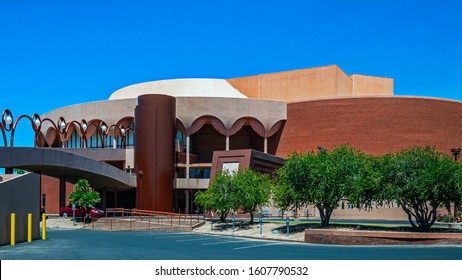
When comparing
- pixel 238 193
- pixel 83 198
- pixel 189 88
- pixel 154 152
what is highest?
pixel 189 88

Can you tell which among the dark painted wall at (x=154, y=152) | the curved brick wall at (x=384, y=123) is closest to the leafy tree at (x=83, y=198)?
the dark painted wall at (x=154, y=152)

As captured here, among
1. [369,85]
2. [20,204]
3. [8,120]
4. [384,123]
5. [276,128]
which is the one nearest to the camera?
[20,204]

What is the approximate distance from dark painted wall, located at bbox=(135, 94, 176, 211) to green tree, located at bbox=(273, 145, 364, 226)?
2461 centimetres

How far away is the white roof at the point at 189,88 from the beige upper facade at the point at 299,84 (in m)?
1.95

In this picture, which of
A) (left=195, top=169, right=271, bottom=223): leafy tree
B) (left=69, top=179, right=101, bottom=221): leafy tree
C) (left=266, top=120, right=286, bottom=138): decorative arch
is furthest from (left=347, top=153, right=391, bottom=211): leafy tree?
(left=266, top=120, right=286, bottom=138): decorative arch

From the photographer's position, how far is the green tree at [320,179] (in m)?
33.7

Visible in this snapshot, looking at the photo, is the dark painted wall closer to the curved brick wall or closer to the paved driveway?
the curved brick wall

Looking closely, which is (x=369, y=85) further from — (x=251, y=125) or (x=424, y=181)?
(x=424, y=181)

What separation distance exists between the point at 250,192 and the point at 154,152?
Answer: 68.6 ft

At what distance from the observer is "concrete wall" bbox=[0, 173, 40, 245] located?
24.4 metres

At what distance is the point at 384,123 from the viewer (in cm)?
6856

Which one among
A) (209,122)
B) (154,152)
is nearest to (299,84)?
(209,122)

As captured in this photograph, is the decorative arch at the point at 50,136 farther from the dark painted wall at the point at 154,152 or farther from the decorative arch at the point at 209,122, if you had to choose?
the dark painted wall at the point at 154,152

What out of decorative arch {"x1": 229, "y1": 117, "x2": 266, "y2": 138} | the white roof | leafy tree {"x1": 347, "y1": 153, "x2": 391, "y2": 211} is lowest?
leafy tree {"x1": 347, "y1": 153, "x2": 391, "y2": 211}
